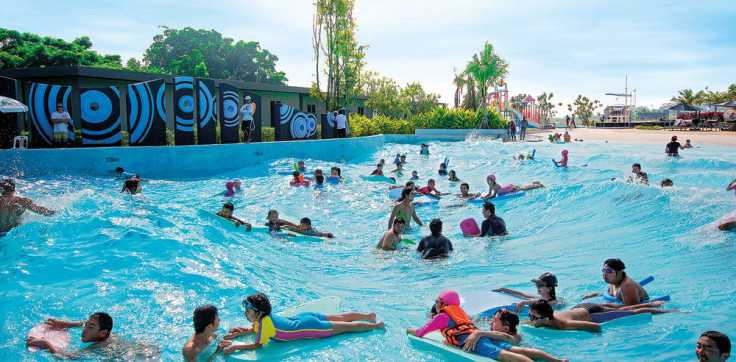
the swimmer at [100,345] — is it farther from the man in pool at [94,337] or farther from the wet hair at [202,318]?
the wet hair at [202,318]

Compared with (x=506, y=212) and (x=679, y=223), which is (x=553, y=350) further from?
(x=506, y=212)

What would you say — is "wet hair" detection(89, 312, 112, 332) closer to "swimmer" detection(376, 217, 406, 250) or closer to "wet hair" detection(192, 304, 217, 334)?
"wet hair" detection(192, 304, 217, 334)

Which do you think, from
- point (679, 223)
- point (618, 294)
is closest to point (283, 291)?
point (618, 294)

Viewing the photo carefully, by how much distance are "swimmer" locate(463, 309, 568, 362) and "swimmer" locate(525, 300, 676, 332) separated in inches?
12.4

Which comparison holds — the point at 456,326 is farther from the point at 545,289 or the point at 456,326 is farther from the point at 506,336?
the point at 545,289

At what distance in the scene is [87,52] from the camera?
31.8 meters

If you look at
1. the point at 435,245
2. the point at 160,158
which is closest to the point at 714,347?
the point at 435,245

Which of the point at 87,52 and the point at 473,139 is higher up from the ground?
the point at 87,52

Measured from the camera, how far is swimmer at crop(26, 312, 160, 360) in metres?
4.75

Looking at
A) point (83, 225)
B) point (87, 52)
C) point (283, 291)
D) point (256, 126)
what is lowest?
point (283, 291)

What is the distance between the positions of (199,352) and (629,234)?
7427 millimetres

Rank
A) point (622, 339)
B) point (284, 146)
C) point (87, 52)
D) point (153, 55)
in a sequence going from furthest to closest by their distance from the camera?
point (153, 55) → point (87, 52) → point (284, 146) → point (622, 339)

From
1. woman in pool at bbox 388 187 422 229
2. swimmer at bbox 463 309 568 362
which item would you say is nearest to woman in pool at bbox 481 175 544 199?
woman in pool at bbox 388 187 422 229

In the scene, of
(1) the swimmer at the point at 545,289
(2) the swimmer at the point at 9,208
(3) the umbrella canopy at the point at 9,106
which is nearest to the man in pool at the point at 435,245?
(1) the swimmer at the point at 545,289
